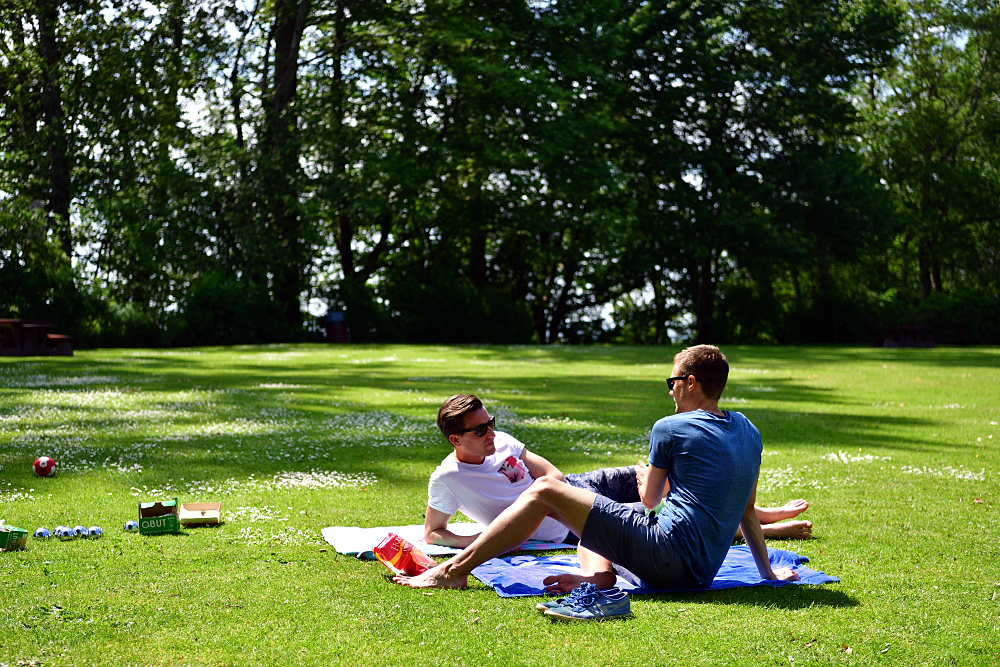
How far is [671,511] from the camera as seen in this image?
580cm

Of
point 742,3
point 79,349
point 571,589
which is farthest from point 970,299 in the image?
point 571,589

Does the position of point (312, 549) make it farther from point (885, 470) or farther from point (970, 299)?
point (970, 299)

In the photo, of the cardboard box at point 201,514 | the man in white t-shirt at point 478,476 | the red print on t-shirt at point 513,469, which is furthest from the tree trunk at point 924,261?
the cardboard box at point 201,514

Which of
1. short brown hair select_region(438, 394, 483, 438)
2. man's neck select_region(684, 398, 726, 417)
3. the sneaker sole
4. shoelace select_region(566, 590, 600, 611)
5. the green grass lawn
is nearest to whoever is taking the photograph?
the green grass lawn

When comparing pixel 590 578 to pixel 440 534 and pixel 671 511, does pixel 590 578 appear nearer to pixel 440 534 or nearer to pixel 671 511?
pixel 671 511

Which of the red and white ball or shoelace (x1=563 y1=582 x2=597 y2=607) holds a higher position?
the red and white ball

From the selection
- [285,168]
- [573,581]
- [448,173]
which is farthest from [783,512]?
[448,173]

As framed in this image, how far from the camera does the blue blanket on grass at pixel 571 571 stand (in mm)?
5910

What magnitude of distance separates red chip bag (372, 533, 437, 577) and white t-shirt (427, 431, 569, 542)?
569 mm

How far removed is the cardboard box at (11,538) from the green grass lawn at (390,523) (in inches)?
6.2

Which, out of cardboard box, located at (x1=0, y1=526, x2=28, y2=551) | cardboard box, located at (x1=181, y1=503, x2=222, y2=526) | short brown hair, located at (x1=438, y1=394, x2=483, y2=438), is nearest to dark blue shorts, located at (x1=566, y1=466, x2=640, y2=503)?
short brown hair, located at (x1=438, y1=394, x2=483, y2=438)

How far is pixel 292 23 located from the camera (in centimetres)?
4044

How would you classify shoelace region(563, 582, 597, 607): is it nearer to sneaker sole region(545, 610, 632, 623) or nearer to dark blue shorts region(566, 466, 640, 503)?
sneaker sole region(545, 610, 632, 623)

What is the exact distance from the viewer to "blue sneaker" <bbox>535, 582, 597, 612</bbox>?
5.41 metres
